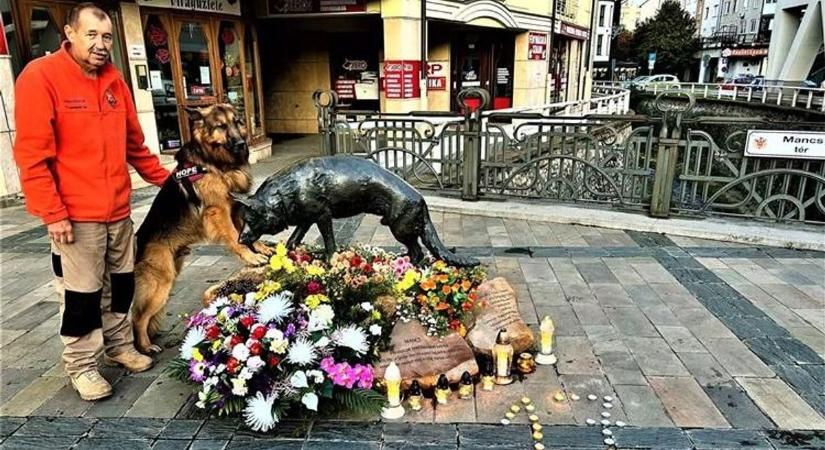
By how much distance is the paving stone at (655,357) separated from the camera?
311 cm

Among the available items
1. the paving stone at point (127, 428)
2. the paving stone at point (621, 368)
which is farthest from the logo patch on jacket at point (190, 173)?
the paving stone at point (621, 368)

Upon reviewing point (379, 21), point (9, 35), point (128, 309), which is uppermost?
point (379, 21)

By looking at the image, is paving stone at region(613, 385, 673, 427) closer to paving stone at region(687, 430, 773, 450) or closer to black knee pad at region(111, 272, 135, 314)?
paving stone at region(687, 430, 773, 450)

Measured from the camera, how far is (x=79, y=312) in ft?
8.92

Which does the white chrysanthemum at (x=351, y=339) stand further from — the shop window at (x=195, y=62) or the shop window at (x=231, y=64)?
the shop window at (x=231, y=64)

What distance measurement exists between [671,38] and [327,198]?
48172 mm

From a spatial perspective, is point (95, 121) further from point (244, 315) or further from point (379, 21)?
point (379, 21)

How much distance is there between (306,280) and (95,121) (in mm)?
1379

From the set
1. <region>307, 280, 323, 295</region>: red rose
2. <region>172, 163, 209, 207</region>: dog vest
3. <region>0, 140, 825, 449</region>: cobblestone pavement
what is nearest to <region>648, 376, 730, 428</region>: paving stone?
<region>0, 140, 825, 449</region>: cobblestone pavement

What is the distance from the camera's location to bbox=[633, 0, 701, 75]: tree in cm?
4288

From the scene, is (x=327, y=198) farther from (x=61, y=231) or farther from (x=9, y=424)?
(x=9, y=424)

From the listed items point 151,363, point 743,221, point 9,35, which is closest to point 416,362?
point 151,363

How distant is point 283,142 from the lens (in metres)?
12.0

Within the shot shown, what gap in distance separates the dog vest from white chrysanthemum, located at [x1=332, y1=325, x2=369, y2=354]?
3.84 feet
